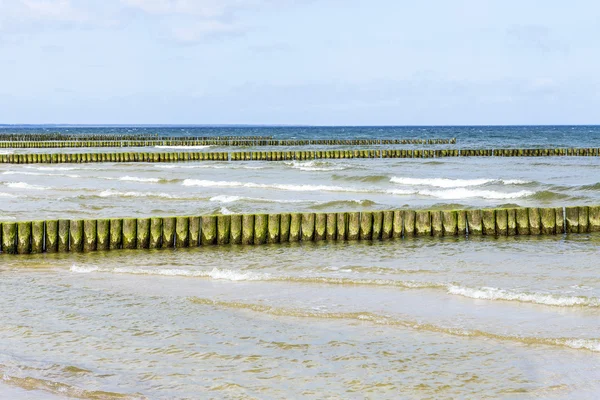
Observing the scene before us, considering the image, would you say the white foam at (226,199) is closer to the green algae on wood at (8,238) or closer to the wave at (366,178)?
the wave at (366,178)

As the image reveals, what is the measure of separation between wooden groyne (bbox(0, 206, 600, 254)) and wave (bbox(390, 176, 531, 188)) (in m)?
15.8

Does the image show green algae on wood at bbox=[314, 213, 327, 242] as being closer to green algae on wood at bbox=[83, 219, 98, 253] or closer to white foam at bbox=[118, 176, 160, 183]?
green algae on wood at bbox=[83, 219, 98, 253]

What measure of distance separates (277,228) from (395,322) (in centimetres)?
738

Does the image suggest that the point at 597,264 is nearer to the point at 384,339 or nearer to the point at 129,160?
the point at 384,339

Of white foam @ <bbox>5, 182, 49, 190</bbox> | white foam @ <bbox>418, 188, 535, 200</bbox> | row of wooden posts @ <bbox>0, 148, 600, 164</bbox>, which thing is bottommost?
white foam @ <bbox>418, 188, 535, 200</bbox>

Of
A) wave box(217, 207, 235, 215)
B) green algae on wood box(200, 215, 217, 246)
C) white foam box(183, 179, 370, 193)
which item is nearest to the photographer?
green algae on wood box(200, 215, 217, 246)

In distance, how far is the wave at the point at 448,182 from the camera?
3416cm

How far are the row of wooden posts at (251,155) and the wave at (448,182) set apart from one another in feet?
71.0

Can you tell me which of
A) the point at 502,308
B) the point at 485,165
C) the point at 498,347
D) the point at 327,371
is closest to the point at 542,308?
the point at 502,308

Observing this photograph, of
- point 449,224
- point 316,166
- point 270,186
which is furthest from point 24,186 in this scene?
point 449,224

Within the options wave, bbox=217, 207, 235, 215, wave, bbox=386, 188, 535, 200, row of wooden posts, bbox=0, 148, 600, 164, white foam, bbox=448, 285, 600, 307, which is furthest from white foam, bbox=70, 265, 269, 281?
row of wooden posts, bbox=0, 148, 600, 164

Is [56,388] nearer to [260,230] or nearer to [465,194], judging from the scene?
[260,230]

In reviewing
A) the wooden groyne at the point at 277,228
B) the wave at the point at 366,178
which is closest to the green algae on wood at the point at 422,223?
the wooden groyne at the point at 277,228

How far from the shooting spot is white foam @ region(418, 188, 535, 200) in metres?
29.6
